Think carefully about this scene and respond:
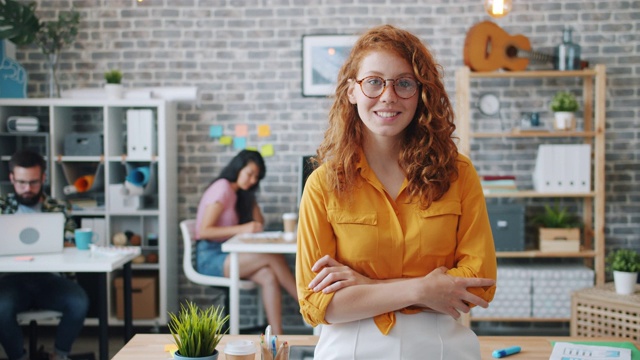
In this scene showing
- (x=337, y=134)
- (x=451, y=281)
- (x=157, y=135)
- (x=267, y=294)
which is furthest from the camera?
(x=157, y=135)

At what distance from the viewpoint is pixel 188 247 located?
4.27m

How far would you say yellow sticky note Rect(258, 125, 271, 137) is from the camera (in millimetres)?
4801

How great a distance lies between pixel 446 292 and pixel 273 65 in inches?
140

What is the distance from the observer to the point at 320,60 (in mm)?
4742

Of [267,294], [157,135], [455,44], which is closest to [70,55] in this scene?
[157,135]

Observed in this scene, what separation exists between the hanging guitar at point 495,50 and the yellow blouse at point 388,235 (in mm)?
2972

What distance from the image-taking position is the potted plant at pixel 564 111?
434 cm

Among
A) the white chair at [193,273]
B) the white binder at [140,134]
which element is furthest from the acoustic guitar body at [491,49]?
the white binder at [140,134]

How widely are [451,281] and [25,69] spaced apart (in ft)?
14.1

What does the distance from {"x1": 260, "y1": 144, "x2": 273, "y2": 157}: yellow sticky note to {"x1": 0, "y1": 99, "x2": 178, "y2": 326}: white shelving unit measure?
654mm

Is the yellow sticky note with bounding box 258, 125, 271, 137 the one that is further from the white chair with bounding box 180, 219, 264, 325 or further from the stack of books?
the stack of books

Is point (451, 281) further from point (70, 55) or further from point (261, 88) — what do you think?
point (70, 55)

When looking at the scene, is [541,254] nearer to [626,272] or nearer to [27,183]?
[626,272]

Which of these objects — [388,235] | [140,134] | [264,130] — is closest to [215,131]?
[264,130]
